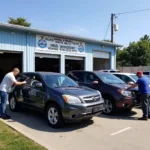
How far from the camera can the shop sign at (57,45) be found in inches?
614

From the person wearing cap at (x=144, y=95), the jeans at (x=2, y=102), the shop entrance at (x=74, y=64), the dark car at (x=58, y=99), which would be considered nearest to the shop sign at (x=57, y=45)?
the shop entrance at (x=74, y=64)

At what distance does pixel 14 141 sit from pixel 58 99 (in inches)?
77.1

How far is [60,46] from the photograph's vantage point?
16859 mm

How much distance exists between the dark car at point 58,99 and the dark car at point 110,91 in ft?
4.14

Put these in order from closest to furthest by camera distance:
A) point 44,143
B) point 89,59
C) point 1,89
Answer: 1. point 44,143
2. point 1,89
3. point 89,59

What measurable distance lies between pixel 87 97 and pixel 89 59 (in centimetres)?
1205

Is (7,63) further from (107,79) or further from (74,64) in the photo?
(107,79)

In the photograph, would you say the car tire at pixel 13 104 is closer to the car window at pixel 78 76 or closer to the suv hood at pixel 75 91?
the suv hood at pixel 75 91

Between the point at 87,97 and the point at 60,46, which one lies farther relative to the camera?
the point at 60,46

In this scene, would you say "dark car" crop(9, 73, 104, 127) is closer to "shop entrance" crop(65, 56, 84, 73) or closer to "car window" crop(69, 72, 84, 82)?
"car window" crop(69, 72, 84, 82)

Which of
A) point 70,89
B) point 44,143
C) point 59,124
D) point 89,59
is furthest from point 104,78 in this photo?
point 89,59

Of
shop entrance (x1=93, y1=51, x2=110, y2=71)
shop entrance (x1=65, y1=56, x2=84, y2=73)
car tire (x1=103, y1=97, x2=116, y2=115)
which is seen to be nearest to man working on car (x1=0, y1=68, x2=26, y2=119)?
car tire (x1=103, y1=97, x2=116, y2=115)

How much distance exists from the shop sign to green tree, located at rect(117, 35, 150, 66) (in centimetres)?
2608

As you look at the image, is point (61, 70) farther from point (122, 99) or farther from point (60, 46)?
point (122, 99)
